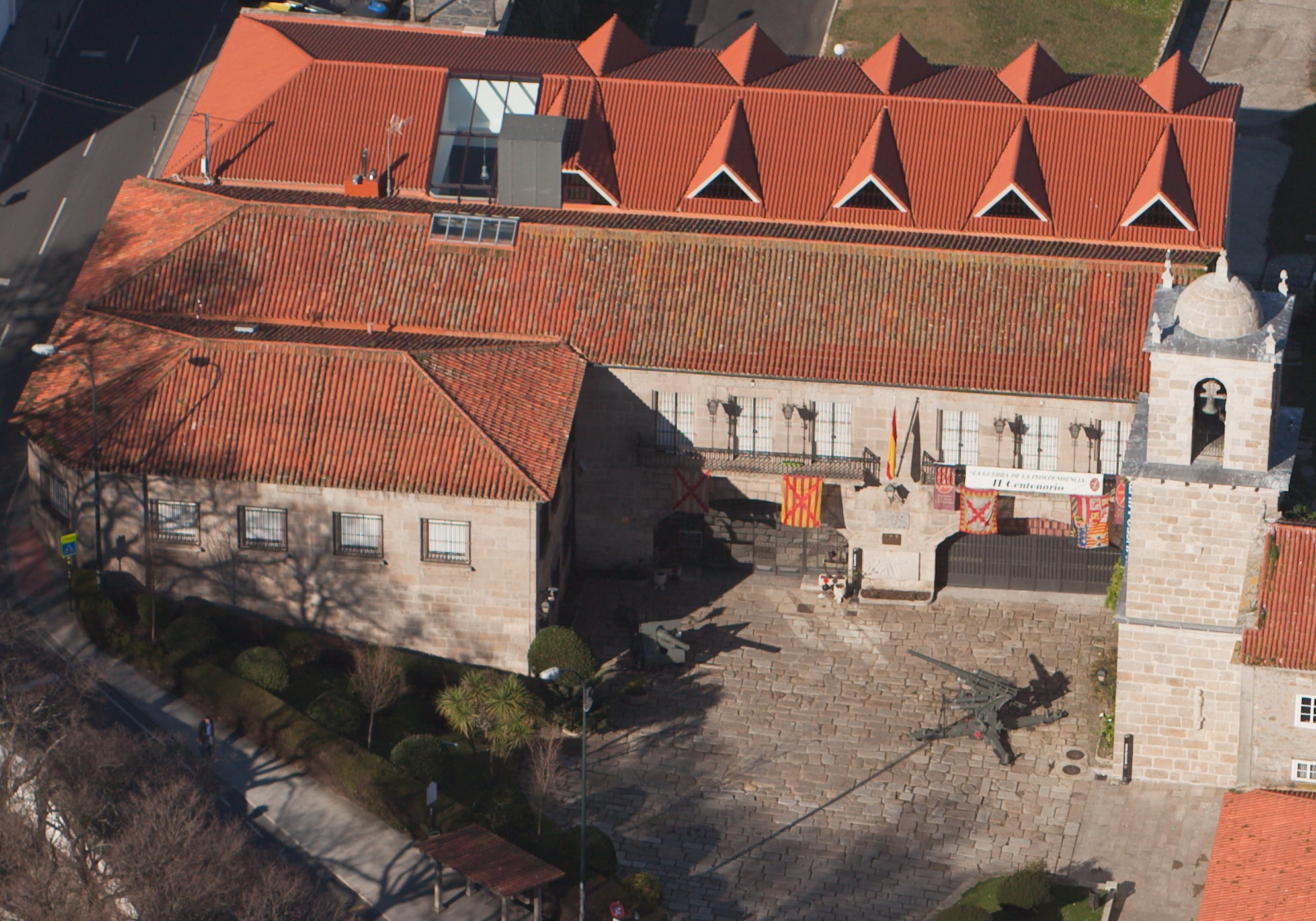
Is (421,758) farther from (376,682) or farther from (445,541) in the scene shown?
(445,541)

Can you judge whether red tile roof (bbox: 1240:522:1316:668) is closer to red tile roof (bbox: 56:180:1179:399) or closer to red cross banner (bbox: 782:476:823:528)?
red tile roof (bbox: 56:180:1179:399)

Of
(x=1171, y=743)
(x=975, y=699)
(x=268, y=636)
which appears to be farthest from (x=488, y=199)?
(x=1171, y=743)

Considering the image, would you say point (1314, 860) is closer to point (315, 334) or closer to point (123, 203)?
point (315, 334)

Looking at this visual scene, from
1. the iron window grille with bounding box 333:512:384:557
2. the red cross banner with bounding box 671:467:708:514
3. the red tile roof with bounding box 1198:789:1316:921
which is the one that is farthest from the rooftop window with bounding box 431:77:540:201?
the red tile roof with bounding box 1198:789:1316:921

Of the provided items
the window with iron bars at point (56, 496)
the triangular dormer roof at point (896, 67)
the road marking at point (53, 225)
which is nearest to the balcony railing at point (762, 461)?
the triangular dormer roof at point (896, 67)

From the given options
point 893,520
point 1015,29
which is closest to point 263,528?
point 893,520
